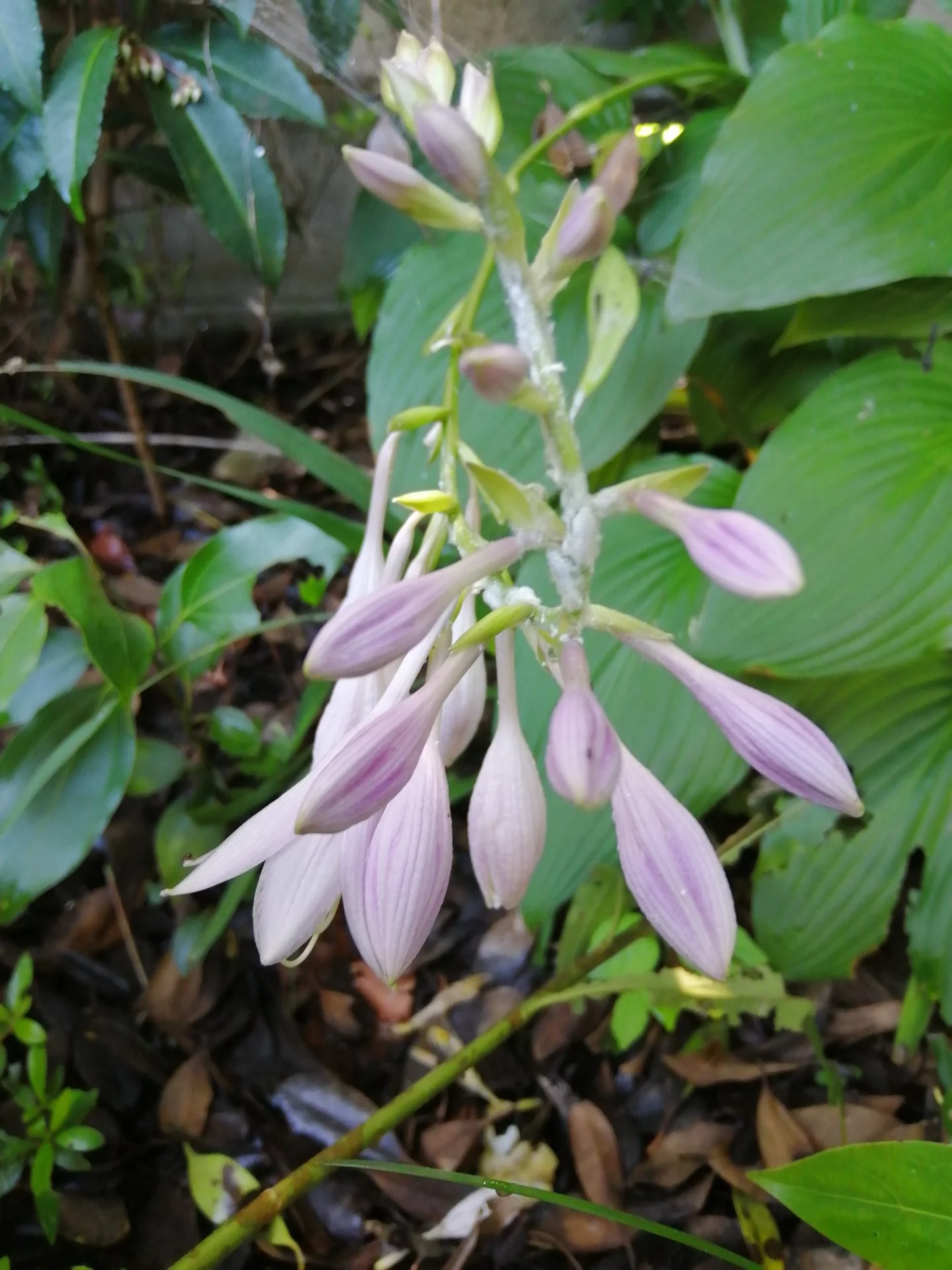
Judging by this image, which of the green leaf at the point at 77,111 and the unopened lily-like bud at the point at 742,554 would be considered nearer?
the unopened lily-like bud at the point at 742,554

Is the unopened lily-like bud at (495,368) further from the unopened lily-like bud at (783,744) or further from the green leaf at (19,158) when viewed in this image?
the green leaf at (19,158)

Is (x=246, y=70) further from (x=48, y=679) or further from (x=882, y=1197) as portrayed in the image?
(x=882, y=1197)

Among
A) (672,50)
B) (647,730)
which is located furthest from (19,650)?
(672,50)

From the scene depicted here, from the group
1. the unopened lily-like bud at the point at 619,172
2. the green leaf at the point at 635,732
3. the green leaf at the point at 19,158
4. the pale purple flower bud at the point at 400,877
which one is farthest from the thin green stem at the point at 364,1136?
the green leaf at the point at 19,158

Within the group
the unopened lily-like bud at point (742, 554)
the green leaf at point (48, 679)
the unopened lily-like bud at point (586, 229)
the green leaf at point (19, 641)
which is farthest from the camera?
Answer: the green leaf at point (48, 679)

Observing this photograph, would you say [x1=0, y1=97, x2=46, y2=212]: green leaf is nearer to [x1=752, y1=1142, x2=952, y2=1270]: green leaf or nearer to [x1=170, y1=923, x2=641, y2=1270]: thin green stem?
[x1=170, y1=923, x2=641, y2=1270]: thin green stem

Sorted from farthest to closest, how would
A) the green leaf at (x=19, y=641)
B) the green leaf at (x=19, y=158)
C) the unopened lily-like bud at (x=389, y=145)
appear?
the green leaf at (x=19, y=158) → the green leaf at (x=19, y=641) → the unopened lily-like bud at (x=389, y=145)

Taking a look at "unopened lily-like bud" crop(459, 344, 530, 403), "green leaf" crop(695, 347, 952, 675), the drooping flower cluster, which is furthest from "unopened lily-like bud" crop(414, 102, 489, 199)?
"green leaf" crop(695, 347, 952, 675)
